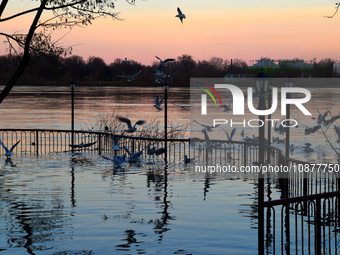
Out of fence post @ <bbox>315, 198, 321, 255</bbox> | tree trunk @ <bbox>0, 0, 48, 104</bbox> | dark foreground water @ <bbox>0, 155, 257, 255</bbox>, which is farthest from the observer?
tree trunk @ <bbox>0, 0, 48, 104</bbox>

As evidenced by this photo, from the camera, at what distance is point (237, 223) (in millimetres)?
13906

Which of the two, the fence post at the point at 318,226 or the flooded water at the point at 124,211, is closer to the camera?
the fence post at the point at 318,226

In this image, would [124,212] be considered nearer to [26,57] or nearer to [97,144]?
[26,57]

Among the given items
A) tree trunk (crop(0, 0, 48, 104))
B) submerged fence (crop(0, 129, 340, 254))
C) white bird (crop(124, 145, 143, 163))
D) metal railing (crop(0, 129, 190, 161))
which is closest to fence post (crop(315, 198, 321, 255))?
submerged fence (crop(0, 129, 340, 254))

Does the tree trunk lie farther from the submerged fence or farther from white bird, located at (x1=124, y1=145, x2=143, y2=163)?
white bird, located at (x1=124, y1=145, x2=143, y2=163)

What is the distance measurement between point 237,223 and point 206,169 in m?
11.1

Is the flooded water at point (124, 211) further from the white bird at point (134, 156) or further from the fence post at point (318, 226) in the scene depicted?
the fence post at point (318, 226)

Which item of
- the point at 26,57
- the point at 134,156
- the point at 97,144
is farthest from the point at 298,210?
the point at 97,144

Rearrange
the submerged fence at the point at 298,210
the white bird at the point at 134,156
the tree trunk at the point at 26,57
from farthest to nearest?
the white bird at the point at 134,156 < the tree trunk at the point at 26,57 < the submerged fence at the point at 298,210

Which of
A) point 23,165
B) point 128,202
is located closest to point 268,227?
point 128,202

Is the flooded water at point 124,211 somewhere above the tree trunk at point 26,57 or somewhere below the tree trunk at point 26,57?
below

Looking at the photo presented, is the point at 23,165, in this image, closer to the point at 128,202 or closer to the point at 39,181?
the point at 39,181

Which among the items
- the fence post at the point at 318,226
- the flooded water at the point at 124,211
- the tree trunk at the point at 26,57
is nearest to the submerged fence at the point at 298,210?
the fence post at the point at 318,226

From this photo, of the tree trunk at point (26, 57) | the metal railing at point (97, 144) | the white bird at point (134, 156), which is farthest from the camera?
the metal railing at point (97, 144)
